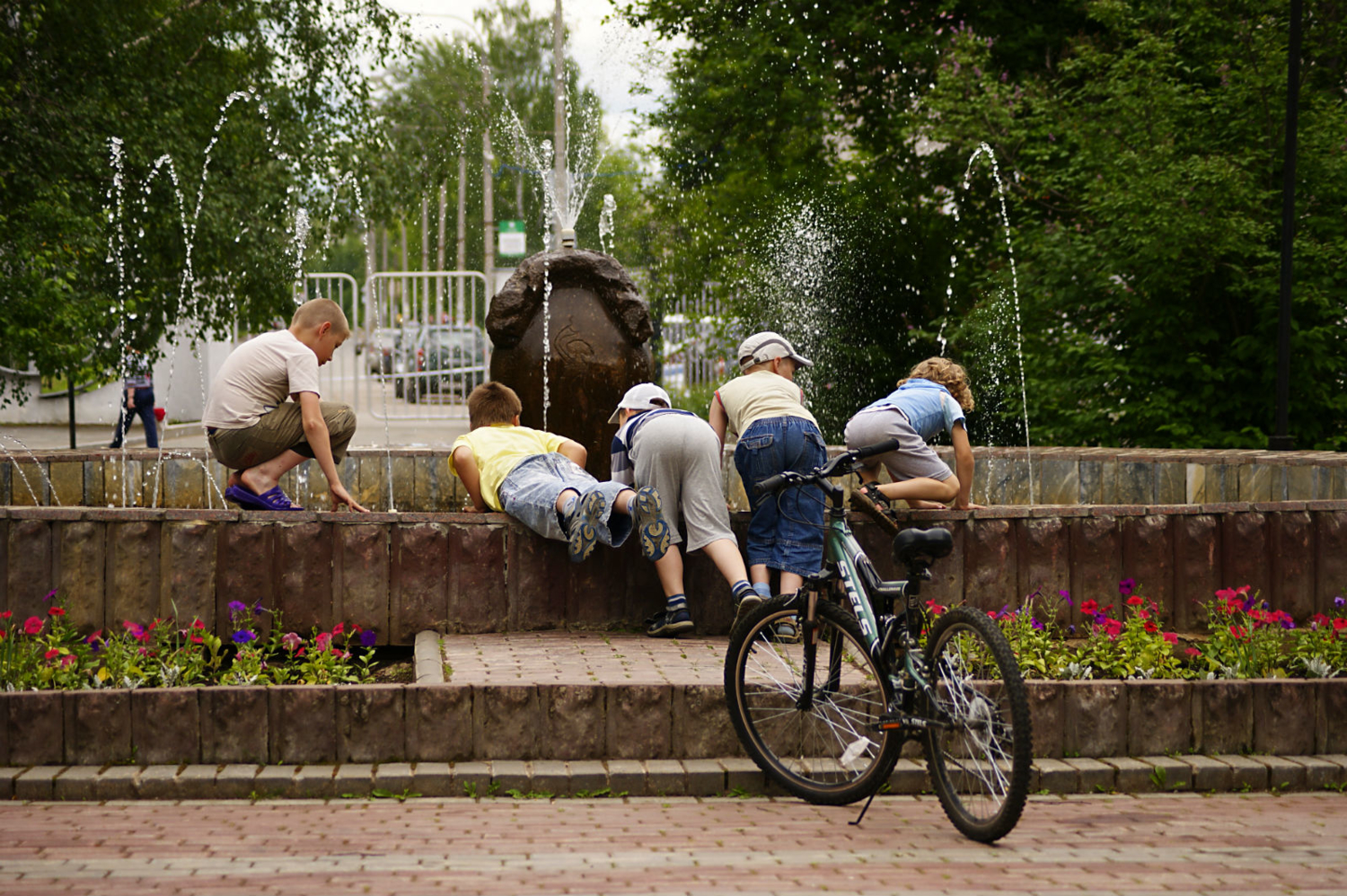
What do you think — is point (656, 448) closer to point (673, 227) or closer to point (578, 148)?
point (673, 227)

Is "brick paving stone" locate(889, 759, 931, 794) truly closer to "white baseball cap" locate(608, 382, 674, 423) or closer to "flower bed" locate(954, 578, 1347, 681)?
"flower bed" locate(954, 578, 1347, 681)

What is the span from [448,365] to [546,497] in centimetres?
1655

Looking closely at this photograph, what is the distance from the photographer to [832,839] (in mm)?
4219

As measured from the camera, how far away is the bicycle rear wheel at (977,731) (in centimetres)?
404

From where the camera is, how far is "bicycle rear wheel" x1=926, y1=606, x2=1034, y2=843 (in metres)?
4.04

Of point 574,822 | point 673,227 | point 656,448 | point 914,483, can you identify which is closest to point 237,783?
point 574,822

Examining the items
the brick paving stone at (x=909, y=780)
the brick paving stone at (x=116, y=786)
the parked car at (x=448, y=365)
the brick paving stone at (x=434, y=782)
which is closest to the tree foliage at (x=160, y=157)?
the parked car at (x=448, y=365)

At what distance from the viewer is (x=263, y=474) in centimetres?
721

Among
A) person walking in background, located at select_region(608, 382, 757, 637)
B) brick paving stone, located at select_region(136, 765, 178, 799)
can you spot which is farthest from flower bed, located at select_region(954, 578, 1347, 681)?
brick paving stone, located at select_region(136, 765, 178, 799)

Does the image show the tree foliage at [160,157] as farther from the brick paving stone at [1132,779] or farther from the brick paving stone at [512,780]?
the brick paving stone at [1132,779]

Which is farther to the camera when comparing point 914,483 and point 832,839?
point 914,483

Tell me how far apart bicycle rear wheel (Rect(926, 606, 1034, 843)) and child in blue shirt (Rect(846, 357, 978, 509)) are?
2.54 meters

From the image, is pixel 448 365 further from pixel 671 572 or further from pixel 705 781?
pixel 705 781

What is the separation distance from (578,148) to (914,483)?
34.8m
